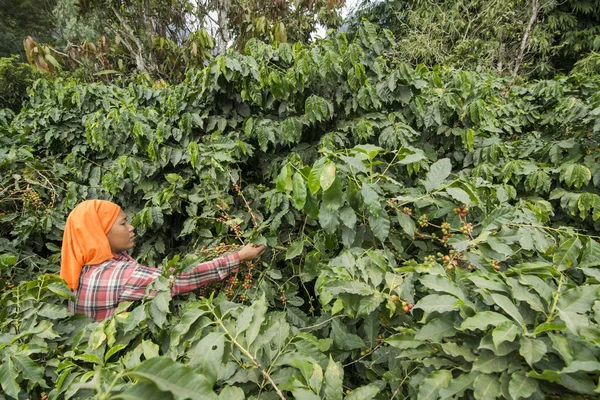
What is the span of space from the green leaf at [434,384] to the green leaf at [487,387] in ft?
0.25

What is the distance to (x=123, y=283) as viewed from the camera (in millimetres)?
1713

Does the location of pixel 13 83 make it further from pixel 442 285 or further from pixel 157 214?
pixel 442 285

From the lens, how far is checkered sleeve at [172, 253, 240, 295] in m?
1.69

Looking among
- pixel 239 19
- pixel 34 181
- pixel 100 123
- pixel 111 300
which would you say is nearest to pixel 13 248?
pixel 34 181

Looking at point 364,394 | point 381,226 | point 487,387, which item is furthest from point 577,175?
point 364,394

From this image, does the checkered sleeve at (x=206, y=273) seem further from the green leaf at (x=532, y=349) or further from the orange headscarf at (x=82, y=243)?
the green leaf at (x=532, y=349)

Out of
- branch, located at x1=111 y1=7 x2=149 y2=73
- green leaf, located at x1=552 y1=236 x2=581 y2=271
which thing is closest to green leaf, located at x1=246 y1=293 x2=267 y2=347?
green leaf, located at x1=552 y1=236 x2=581 y2=271

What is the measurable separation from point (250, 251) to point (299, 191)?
63cm

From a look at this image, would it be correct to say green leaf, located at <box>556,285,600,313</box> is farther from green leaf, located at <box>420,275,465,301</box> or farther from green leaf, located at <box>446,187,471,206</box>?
green leaf, located at <box>446,187,471,206</box>

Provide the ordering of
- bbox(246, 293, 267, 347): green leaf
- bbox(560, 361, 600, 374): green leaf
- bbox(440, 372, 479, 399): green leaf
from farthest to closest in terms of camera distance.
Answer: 1. bbox(246, 293, 267, 347): green leaf
2. bbox(440, 372, 479, 399): green leaf
3. bbox(560, 361, 600, 374): green leaf

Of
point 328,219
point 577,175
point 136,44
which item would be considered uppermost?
point 136,44

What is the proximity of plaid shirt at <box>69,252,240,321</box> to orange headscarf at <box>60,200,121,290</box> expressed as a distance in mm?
76

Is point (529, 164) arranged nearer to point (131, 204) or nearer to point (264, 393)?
point (264, 393)

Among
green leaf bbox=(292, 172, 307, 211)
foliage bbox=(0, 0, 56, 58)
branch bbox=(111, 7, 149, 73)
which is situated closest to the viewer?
green leaf bbox=(292, 172, 307, 211)
